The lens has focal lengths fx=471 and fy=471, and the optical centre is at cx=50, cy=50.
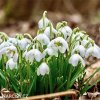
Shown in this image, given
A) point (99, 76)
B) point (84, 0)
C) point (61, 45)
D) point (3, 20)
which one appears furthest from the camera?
point (84, 0)

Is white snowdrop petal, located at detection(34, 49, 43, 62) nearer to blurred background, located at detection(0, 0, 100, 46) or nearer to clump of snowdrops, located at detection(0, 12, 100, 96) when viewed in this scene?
clump of snowdrops, located at detection(0, 12, 100, 96)

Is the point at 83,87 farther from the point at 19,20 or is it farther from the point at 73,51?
the point at 19,20

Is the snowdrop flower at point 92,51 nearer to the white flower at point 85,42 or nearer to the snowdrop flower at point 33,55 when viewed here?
the white flower at point 85,42

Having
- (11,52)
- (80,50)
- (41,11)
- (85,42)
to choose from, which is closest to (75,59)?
(80,50)

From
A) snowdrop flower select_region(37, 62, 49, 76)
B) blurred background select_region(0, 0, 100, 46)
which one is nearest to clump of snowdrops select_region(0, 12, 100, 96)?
snowdrop flower select_region(37, 62, 49, 76)

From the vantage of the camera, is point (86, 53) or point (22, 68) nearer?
point (86, 53)

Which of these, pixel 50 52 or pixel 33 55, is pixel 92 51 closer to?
pixel 50 52

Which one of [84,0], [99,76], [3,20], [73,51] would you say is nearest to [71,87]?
[73,51]
